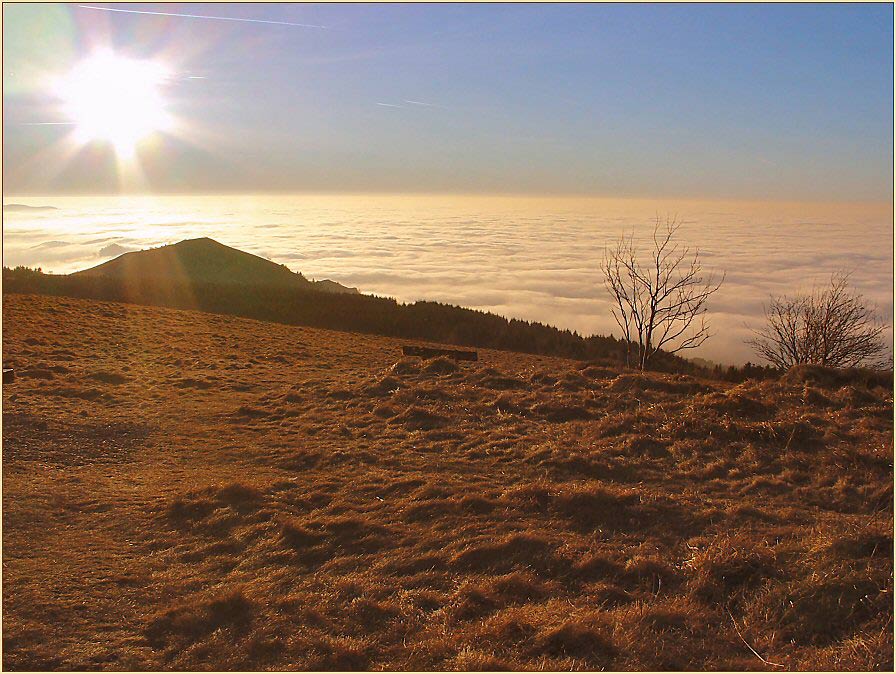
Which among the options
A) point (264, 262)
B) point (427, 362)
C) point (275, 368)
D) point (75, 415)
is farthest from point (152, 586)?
point (264, 262)

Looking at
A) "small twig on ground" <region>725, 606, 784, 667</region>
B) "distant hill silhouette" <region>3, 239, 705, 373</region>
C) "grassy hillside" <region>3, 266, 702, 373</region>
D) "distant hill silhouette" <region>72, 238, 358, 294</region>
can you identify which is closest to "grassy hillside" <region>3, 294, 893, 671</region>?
"small twig on ground" <region>725, 606, 784, 667</region>

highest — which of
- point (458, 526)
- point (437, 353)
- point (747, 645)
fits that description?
point (747, 645)

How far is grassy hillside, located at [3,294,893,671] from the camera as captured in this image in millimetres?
4375

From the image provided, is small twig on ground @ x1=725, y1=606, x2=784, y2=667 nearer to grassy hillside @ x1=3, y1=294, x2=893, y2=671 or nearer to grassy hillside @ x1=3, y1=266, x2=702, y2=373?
grassy hillside @ x1=3, y1=294, x2=893, y2=671

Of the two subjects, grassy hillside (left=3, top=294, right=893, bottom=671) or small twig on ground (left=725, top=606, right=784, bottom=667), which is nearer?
small twig on ground (left=725, top=606, right=784, bottom=667)

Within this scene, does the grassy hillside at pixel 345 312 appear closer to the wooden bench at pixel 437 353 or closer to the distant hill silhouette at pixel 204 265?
the wooden bench at pixel 437 353

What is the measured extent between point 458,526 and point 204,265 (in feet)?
Answer: 163

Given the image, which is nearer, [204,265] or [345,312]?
[345,312]

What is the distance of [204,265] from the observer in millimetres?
51750

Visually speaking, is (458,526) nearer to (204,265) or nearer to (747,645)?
(747,645)

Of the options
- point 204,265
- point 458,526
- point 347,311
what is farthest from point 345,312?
point 458,526

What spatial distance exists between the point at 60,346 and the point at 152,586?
15.4 m

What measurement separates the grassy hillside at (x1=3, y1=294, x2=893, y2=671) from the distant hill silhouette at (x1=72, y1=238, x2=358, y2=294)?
38442 mm

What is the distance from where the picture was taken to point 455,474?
8195 mm
